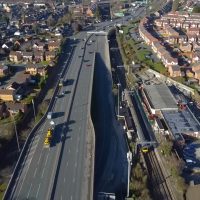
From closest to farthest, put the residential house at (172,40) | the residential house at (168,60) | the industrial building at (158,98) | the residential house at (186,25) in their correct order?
the industrial building at (158,98) < the residential house at (168,60) < the residential house at (172,40) < the residential house at (186,25)

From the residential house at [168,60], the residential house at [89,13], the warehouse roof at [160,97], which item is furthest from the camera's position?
the residential house at [89,13]

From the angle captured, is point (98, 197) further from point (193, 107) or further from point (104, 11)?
point (104, 11)

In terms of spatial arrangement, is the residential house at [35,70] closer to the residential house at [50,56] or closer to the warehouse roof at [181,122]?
the residential house at [50,56]

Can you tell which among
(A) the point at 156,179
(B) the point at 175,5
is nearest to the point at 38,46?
(A) the point at 156,179

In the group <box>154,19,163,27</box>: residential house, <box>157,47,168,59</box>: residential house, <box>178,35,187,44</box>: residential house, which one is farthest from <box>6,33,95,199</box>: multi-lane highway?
<box>154,19,163,27</box>: residential house

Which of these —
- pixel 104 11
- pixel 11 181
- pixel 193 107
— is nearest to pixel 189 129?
pixel 193 107

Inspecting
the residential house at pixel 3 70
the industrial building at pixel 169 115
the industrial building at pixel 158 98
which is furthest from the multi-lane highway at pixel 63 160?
the residential house at pixel 3 70

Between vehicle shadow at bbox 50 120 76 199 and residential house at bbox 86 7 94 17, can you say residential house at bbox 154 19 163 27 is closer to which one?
residential house at bbox 86 7 94 17
